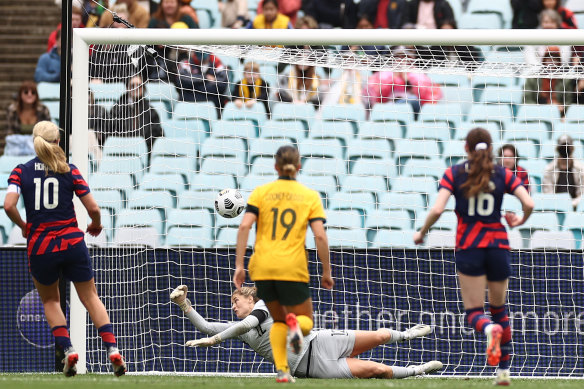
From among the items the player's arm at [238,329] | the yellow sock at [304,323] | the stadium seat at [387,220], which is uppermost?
the stadium seat at [387,220]

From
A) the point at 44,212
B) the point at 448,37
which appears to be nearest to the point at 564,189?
the point at 448,37

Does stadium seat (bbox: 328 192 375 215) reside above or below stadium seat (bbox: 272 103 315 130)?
below

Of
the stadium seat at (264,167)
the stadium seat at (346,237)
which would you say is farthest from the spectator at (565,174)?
the stadium seat at (264,167)

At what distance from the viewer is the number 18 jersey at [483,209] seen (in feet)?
22.3

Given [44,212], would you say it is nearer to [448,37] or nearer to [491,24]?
[448,37]

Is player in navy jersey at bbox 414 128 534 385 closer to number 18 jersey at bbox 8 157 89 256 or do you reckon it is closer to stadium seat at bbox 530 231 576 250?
number 18 jersey at bbox 8 157 89 256

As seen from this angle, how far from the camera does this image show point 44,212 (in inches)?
291

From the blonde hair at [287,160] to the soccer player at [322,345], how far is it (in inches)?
59.8

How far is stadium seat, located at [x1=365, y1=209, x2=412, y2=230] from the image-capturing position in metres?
10.1

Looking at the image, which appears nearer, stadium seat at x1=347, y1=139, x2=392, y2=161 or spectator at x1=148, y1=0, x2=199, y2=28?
stadium seat at x1=347, y1=139, x2=392, y2=161

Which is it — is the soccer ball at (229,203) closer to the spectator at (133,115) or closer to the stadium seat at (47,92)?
the spectator at (133,115)

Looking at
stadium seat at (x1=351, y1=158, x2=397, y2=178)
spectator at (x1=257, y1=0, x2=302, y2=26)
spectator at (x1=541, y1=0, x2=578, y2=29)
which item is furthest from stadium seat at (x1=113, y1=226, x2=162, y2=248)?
spectator at (x1=541, y1=0, x2=578, y2=29)

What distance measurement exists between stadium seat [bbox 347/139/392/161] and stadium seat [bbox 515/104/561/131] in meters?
1.46

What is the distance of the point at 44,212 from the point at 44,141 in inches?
20.2
